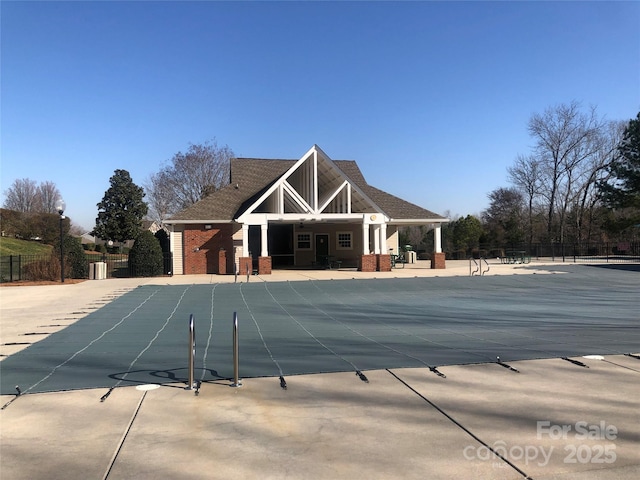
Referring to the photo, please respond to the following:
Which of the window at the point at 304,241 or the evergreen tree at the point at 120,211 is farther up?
the evergreen tree at the point at 120,211

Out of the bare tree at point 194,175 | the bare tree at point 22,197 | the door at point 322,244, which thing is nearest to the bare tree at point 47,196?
the bare tree at point 22,197

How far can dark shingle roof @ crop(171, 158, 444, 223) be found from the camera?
2491 centimetres

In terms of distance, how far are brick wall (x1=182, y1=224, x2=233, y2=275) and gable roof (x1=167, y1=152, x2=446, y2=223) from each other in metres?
0.71

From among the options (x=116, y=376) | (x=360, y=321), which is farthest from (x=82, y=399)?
(x=360, y=321)

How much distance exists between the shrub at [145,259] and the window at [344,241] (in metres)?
10.5

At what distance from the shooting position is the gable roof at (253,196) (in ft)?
80.7

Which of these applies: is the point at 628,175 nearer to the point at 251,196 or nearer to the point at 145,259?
the point at 251,196

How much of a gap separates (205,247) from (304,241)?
6623mm

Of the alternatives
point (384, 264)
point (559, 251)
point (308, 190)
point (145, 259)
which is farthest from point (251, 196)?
→ point (559, 251)

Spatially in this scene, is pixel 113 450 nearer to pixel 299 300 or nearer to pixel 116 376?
pixel 116 376

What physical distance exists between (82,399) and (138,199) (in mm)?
50057

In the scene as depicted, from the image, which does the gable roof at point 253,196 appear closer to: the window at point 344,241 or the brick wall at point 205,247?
the brick wall at point 205,247

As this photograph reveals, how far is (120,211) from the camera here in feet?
167

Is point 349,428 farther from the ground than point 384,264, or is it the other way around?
point 384,264
